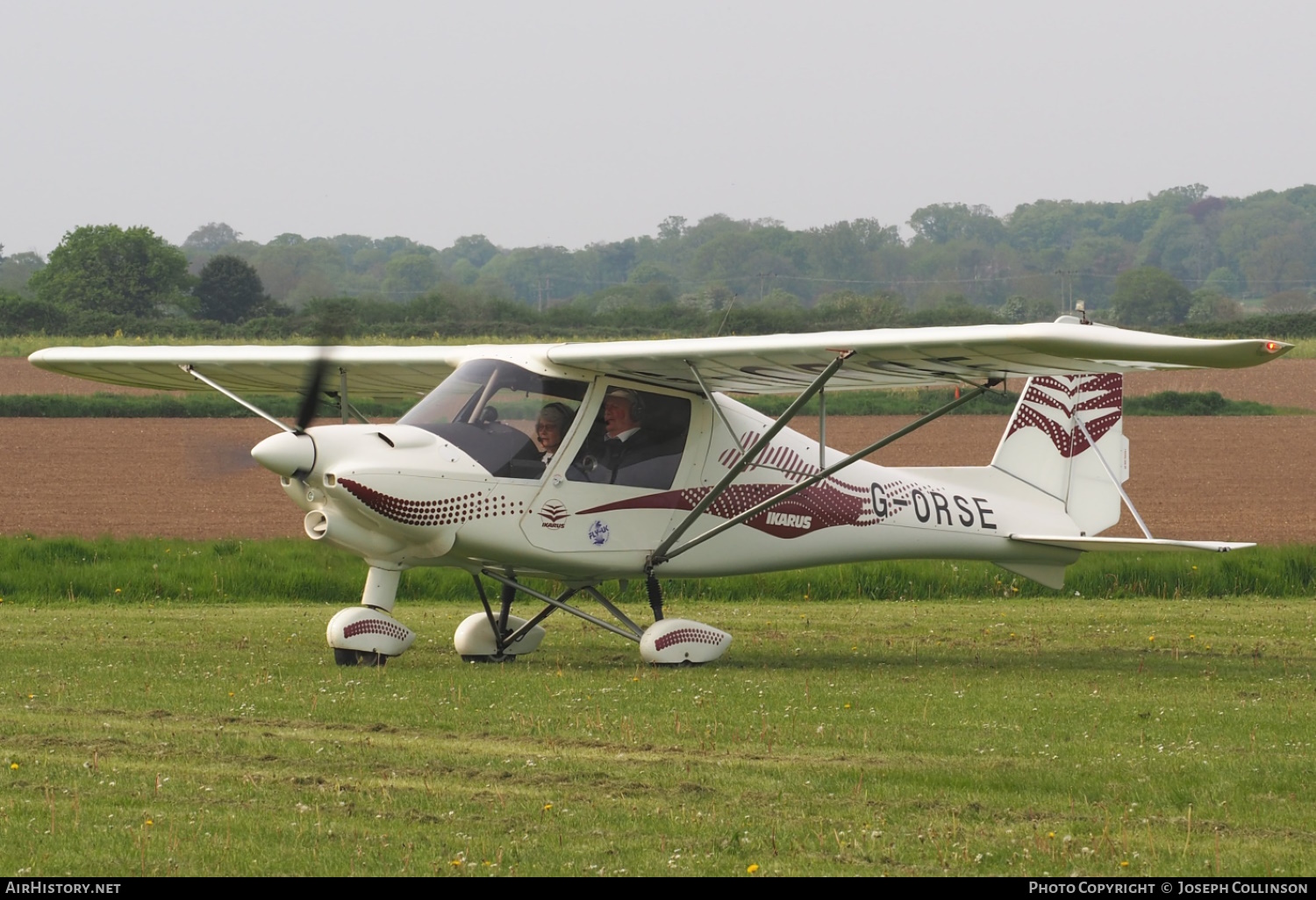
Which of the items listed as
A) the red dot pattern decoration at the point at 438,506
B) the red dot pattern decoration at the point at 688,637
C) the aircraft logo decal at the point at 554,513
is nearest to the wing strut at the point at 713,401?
the aircraft logo decal at the point at 554,513

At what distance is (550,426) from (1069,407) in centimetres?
572

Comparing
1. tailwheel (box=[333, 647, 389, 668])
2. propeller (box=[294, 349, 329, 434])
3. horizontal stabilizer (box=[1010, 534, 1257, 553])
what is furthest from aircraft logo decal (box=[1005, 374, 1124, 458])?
propeller (box=[294, 349, 329, 434])

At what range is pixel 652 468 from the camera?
13.0 m

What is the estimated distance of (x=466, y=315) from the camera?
3694cm

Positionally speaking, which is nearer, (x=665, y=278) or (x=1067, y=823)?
(x=1067, y=823)

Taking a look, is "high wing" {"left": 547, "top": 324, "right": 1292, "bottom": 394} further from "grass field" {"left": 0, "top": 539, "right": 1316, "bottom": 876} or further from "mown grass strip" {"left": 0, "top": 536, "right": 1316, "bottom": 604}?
"mown grass strip" {"left": 0, "top": 536, "right": 1316, "bottom": 604}

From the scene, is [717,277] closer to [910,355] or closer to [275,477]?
[275,477]

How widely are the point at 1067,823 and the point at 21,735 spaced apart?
18.8ft

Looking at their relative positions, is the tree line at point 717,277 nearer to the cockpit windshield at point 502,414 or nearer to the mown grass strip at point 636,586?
the cockpit windshield at point 502,414

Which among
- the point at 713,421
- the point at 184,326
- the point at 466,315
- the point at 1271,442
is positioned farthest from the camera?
the point at 184,326

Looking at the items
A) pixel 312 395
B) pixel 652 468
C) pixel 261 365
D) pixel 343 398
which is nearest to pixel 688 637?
pixel 652 468

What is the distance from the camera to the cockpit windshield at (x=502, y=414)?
1217 centimetres
